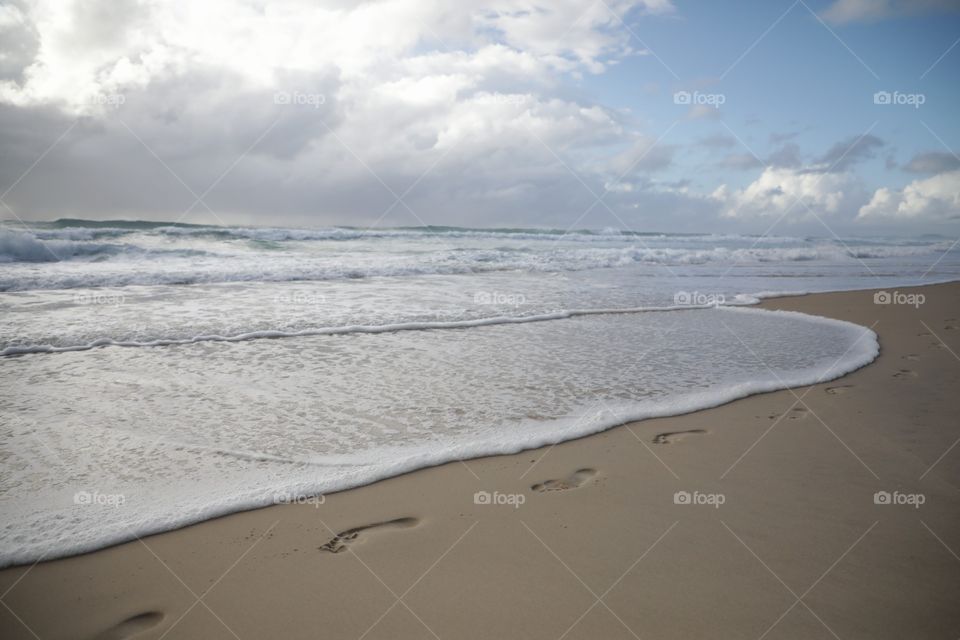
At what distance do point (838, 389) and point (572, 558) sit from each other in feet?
14.2

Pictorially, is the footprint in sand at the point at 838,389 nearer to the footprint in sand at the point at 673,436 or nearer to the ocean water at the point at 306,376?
the ocean water at the point at 306,376

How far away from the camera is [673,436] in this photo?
425 cm

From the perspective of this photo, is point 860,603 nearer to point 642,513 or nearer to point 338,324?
point 642,513

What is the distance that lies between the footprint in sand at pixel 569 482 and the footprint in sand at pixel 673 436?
2.73ft

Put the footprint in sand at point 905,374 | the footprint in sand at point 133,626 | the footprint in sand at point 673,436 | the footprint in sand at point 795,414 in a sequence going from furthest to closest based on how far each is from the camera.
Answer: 1. the footprint in sand at point 905,374
2. the footprint in sand at point 795,414
3. the footprint in sand at point 673,436
4. the footprint in sand at point 133,626

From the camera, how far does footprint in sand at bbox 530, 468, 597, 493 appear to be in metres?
3.40

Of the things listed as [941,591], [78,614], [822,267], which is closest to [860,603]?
[941,591]

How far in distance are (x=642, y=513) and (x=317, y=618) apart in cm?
187

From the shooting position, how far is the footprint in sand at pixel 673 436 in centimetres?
415

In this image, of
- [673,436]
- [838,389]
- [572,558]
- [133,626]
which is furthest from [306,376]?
[838,389]

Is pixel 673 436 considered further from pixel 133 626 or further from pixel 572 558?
pixel 133 626

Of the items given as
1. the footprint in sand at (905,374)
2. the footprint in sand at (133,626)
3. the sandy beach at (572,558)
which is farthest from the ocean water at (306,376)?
the footprint in sand at (133,626)

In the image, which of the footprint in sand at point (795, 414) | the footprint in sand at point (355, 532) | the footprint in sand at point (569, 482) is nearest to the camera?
the footprint in sand at point (355, 532)

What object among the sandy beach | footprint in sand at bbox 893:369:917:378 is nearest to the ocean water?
the sandy beach
